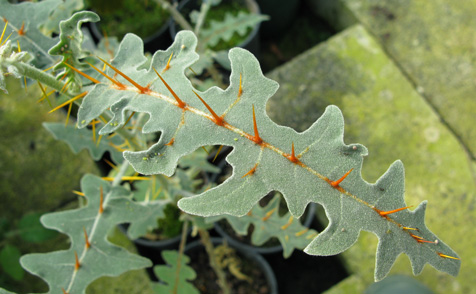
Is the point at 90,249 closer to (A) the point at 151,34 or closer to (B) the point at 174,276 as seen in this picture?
(B) the point at 174,276

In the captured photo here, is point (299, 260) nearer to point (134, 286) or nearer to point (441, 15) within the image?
point (134, 286)

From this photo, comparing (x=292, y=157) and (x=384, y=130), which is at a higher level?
(x=292, y=157)

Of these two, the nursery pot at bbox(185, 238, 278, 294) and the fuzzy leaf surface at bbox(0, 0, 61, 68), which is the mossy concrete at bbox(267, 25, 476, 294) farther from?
the fuzzy leaf surface at bbox(0, 0, 61, 68)

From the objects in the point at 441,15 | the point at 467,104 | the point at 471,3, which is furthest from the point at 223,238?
the point at 471,3

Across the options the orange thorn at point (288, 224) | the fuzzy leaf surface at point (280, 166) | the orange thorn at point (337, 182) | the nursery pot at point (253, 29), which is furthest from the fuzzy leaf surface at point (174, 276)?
the nursery pot at point (253, 29)

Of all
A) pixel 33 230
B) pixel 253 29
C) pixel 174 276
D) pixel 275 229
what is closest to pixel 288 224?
pixel 275 229

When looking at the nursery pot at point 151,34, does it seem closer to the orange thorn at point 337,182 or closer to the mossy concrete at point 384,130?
the mossy concrete at point 384,130
